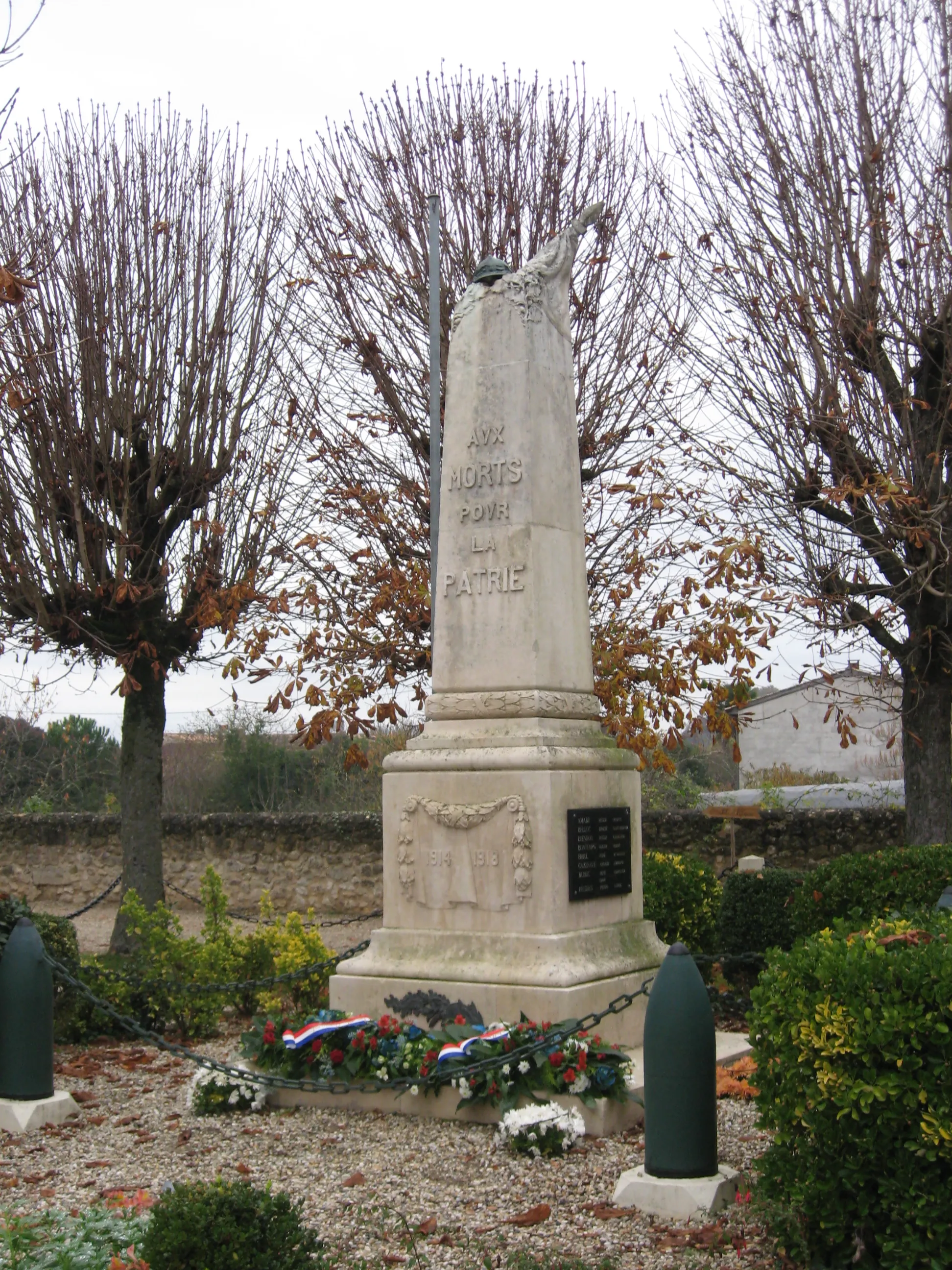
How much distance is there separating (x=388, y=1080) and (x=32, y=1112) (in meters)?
1.56

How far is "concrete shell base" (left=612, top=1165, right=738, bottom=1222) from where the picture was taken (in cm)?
438

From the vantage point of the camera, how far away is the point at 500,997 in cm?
629

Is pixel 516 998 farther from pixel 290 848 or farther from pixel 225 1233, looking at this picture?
pixel 290 848

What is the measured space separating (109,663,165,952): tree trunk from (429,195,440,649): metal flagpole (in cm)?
252

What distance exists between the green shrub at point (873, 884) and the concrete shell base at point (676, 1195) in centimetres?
351

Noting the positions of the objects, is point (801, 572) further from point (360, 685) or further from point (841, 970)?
point (841, 970)

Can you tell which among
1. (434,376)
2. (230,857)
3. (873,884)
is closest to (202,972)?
(873,884)

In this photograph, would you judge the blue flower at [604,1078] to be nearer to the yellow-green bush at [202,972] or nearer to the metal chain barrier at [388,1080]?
the metal chain barrier at [388,1080]

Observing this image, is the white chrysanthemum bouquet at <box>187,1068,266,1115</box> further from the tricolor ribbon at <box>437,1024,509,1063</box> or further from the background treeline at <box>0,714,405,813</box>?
the background treeline at <box>0,714,405,813</box>

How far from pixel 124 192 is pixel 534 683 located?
6830 millimetres

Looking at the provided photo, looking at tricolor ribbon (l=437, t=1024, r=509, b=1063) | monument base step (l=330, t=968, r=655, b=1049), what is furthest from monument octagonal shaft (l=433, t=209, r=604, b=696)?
tricolor ribbon (l=437, t=1024, r=509, b=1063)

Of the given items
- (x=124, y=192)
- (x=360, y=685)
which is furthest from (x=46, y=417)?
(x=360, y=685)

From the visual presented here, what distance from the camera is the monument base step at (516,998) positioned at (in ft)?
20.3

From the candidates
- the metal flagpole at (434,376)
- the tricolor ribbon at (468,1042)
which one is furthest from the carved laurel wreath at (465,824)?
the metal flagpole at (434,376)
